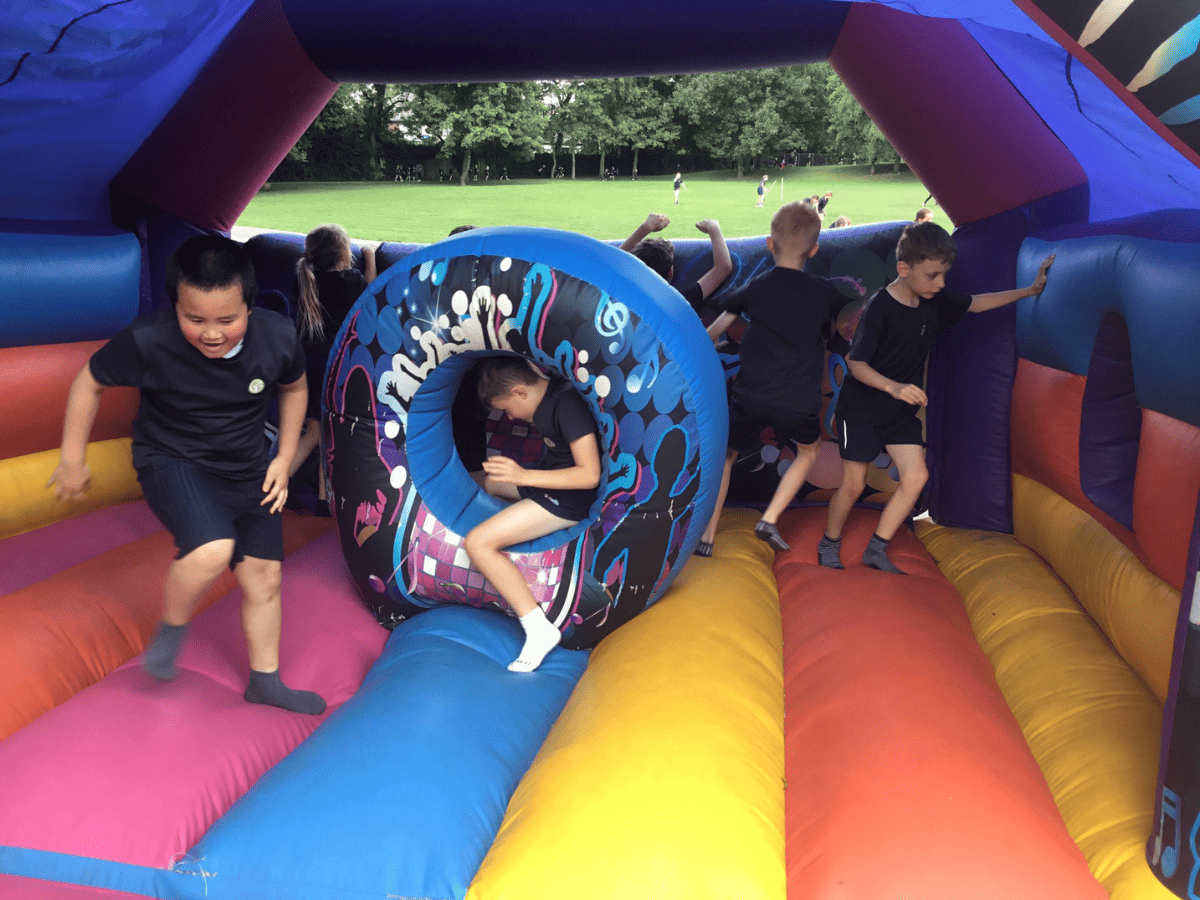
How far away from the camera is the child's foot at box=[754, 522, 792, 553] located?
7.90ft

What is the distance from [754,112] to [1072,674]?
46.2 feet

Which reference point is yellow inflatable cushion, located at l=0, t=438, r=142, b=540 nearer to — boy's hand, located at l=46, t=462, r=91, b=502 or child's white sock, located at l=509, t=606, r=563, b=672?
boy's hand, located at l=46, t=462, r=91, b=502

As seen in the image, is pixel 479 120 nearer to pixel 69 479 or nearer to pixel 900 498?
pixel 900 498

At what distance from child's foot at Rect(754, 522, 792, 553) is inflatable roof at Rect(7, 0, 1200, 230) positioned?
3.72 ft

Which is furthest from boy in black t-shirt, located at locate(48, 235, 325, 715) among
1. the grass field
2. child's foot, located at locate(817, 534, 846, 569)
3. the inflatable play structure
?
the grass field

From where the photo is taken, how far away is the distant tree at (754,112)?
548 inches

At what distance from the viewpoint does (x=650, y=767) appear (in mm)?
1325

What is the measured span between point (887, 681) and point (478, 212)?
11713 millimetres

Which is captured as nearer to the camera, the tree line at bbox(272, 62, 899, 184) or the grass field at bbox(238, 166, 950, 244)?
the grass field at bbox(238, 166, 950, 244)

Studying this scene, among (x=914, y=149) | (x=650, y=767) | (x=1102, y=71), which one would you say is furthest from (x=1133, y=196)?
(x=650, y=767)

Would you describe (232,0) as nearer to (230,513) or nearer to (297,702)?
(230,513)

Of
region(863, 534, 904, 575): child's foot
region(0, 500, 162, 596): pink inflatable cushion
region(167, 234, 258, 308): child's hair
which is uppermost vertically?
region(167, 234, 258, 308): child's hair

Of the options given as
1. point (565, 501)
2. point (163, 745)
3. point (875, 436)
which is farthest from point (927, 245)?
point (163, 745)

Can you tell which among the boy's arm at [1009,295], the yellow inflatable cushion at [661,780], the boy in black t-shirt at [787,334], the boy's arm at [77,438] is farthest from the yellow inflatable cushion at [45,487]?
Answer: the boy's arm at [1009,295]
